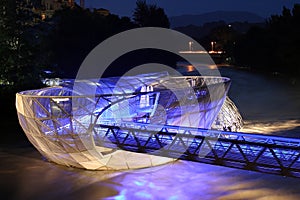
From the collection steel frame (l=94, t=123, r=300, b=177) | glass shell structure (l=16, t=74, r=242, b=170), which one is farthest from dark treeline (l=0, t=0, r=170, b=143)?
steel frame (l=94, t=123, r=300, b=177)

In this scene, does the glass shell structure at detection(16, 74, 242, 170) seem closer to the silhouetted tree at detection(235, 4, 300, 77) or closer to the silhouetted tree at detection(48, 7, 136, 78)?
the silhouetted tree at detection(48, 7, 136, 78)

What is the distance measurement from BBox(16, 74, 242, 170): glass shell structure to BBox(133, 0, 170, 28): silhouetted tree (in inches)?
1693

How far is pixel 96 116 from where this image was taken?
1427cm

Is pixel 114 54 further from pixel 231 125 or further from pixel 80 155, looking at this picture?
pixel 80 155

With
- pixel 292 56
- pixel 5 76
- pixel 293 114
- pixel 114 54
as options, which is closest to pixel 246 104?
pixel 293 114

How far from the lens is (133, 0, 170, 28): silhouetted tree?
59125 mm

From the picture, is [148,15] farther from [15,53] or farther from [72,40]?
[15,53]

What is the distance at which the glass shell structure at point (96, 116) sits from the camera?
14.2 metres

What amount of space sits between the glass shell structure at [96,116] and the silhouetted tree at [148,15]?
141ft

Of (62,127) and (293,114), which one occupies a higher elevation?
(62,127)

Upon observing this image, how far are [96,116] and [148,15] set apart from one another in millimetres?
47119

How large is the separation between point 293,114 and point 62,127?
19359mm

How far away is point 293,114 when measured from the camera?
28203 mm

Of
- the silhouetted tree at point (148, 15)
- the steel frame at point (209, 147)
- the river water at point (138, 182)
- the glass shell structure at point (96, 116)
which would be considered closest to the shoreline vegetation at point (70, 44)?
the silhouetted tree at point (148, 15)
